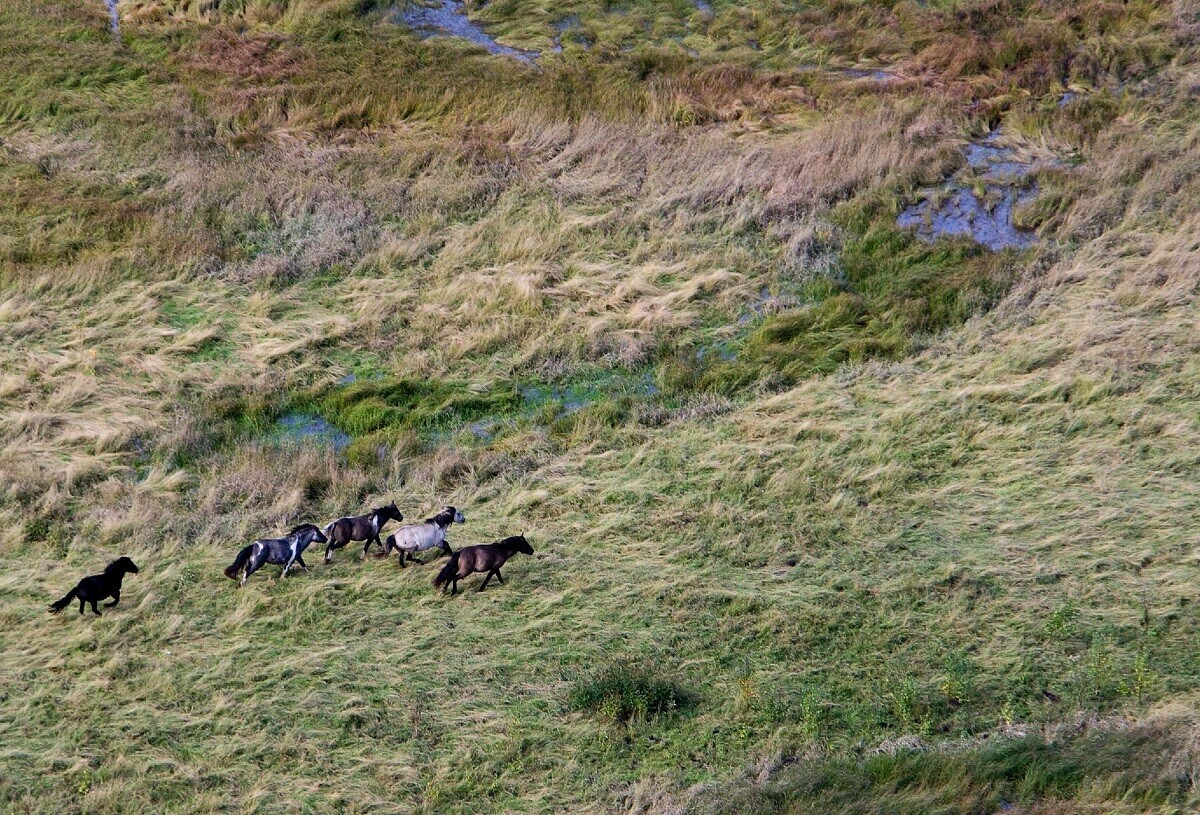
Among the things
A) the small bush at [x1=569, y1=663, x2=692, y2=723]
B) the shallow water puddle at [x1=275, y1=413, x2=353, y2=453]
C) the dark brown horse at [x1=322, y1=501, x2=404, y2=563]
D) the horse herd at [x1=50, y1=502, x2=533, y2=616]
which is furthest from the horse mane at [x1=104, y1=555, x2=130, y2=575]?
the small bush at [x1=569, y1=663, x2=692, y2=723]

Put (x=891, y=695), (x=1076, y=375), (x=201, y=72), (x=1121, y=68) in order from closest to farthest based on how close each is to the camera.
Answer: (x=891, y=695) → (x=1076, y=375) → (x=1121, y=68) → (x=201, y=72)

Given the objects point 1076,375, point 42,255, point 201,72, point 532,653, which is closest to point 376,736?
point 532,653

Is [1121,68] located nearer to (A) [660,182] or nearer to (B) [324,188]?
(A) [660,182]

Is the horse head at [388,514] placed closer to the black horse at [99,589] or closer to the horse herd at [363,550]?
the horse herd at [363,550]

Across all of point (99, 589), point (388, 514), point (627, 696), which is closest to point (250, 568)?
point (99, 589)

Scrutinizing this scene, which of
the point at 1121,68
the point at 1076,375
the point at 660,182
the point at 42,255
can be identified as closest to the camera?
the point at 1076,375

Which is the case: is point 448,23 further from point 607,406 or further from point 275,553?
point 275,553

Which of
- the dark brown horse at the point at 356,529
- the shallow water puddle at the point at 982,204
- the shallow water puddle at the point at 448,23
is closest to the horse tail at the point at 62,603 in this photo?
the dark brown horse at the point at 356,529
